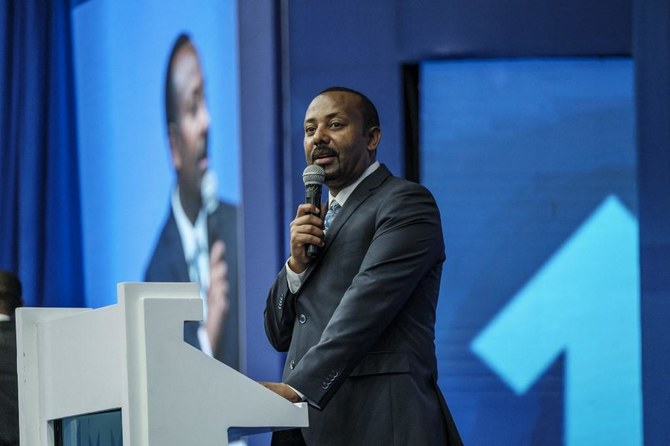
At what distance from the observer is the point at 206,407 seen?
5.98 feet

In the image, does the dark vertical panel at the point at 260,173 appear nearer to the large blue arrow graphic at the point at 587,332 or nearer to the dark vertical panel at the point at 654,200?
the large blue arrow graphic at the point at 587,332

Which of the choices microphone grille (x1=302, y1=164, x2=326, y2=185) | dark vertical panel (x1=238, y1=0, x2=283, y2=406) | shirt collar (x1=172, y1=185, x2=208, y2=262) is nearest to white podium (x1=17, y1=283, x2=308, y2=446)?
microphone grille (x1=302, y1=164, x2=326, y2=185)

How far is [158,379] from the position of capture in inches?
69.8

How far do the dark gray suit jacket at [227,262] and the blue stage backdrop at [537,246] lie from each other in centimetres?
85

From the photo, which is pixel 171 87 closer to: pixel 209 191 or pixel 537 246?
pixel 209 191

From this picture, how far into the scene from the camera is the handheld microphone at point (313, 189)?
2.47 meters

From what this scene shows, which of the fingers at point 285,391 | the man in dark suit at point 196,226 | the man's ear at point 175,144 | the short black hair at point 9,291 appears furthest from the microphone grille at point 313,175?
the man's ear at point 175,144

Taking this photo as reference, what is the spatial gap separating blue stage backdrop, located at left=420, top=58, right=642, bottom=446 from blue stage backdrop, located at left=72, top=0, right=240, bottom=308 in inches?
39.5

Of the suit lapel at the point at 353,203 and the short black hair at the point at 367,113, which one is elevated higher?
the short black hair at the point at 367,113

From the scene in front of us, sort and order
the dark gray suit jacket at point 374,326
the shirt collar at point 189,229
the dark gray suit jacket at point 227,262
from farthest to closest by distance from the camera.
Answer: the shirt collar at point 189,229
the dark gray suit jacket at point 227,262
the dark gray suit jacket at point 374,326

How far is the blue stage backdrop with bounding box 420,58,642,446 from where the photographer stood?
14.3ft

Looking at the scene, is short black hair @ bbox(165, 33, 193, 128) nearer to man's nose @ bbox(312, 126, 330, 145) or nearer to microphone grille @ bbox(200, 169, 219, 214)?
microphone grille @ bbox(200, 169, 219, 214)

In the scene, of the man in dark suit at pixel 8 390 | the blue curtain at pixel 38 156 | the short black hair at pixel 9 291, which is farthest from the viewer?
the blue curtain at pixel 38 156

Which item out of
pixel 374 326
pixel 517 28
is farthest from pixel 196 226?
pixel 374 326
